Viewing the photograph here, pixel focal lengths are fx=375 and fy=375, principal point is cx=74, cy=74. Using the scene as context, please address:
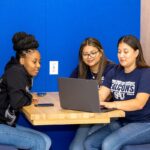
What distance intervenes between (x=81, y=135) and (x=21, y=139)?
0.60 metres

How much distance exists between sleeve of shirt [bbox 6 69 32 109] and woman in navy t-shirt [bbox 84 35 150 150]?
544 millimetres

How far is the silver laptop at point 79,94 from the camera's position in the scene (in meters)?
2.38

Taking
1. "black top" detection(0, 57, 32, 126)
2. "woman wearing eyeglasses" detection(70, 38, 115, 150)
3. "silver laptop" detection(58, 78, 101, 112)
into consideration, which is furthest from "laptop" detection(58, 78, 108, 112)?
"woman wearing eyeglasses" detection(70, 38, 115, 150)

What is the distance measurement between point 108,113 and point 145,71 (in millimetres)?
431

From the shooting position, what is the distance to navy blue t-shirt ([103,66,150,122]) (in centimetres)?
258

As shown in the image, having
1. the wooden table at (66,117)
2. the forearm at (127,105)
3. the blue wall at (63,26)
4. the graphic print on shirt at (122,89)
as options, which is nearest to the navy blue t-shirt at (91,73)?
the blue wall at (63,26)

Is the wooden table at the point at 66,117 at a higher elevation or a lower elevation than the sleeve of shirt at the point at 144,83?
lower

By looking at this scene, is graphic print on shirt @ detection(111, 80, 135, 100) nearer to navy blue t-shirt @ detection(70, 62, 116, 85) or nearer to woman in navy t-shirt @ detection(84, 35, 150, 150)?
woman in navy t-shirt @ detection(84, 35, 150, 150)

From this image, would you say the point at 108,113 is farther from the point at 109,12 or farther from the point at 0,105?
the point at 109,12

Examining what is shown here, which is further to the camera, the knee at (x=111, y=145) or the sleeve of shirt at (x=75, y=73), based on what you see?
the sleeve of shirt at (x=75, y=73)

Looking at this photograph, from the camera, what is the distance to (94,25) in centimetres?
341

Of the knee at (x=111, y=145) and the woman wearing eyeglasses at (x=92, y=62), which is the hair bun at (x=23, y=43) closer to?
the woman wearing eyeglasses at (x=92, y=62)

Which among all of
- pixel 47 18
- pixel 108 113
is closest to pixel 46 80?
pixel 47 18

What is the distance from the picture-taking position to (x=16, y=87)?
8.14 feet
